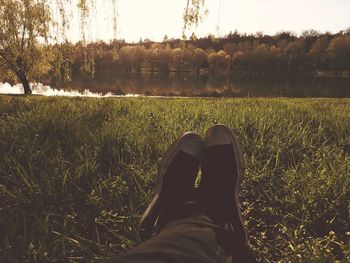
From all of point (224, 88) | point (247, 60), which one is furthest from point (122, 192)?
point (247, 60)

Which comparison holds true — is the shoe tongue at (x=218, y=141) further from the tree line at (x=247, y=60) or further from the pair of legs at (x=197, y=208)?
the tree line at (x=247, y=60)

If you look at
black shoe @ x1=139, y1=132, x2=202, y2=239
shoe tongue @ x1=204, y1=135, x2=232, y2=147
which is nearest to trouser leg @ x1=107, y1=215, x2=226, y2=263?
black shoe @ x1=139, y1=132, x2=202, y2=239

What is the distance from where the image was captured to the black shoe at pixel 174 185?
4.91ft

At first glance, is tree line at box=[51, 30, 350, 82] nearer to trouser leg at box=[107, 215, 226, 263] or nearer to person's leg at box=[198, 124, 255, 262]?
person's leg at box=[198, 124, 255, 262]

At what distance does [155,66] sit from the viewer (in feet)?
272

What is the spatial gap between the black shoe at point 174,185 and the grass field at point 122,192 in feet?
0.46

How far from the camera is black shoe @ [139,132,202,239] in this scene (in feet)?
4.91

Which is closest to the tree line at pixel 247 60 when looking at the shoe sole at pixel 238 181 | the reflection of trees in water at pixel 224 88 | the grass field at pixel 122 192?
the reflection of trees in water at pixel 224 88

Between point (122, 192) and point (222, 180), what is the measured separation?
2.16 ft

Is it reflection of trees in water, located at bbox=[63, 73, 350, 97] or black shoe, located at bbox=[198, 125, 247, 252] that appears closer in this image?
black shoe, located at bbox=[198, 125, 247, 252]

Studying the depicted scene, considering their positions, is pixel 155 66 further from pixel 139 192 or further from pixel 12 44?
pixel 139 192

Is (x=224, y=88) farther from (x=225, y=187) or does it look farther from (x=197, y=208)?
(x=197, y=208)

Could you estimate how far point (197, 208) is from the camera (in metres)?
1.45

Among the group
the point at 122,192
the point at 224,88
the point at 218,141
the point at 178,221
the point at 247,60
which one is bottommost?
the point at 224,88
